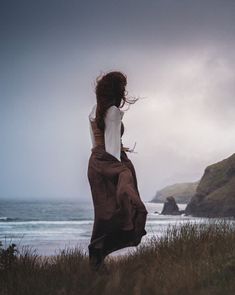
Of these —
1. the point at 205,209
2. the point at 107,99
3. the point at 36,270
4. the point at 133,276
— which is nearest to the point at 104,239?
the point at 133,276

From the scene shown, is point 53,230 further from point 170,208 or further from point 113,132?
point 170,208

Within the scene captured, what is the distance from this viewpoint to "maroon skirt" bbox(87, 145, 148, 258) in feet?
17.8

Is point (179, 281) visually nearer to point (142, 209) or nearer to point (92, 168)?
point (142, 209)

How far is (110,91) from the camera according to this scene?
19.2ft

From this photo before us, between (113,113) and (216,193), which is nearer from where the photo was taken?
(113,113)

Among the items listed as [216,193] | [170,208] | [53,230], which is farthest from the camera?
[170,208]

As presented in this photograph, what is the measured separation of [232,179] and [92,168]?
45492mm

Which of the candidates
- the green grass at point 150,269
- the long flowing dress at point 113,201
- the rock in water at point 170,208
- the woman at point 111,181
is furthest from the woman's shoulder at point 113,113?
the rock in water at point 170,208

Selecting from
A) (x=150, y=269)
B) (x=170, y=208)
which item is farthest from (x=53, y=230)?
(x=170, y=208)

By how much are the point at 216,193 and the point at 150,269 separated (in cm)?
4530

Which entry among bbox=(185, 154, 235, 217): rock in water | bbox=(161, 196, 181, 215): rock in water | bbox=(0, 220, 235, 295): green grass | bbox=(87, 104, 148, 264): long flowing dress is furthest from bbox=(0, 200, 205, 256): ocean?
bbox=(161, 196, 181, 215): rock in water

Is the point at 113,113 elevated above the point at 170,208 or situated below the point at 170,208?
below

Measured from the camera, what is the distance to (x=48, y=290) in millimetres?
5012

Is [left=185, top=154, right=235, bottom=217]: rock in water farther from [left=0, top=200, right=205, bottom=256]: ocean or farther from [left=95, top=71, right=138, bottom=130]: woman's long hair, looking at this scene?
[left=95, top=71, right=138, bottom=130]: woman's long hair
